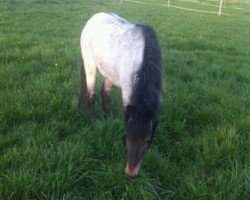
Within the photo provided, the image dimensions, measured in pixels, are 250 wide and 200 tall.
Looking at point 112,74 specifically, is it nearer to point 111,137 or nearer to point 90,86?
point 90,86

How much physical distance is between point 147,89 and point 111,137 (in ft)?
3.21

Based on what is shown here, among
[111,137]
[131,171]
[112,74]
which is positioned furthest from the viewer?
[112,74]

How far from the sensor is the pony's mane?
3471 mm

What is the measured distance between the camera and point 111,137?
4266mm

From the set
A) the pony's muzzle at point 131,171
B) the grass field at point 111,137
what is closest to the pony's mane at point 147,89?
the pony's muzzle at point 131,171

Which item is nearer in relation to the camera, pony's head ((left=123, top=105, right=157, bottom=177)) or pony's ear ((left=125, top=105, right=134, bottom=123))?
pony's head ((left=123, top=105, right=157, bottom=177))

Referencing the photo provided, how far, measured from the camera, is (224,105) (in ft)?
18.1

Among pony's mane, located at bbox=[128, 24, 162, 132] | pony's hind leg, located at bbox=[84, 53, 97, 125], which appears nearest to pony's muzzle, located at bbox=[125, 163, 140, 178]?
pony's mane, located at bbox=[128, 24, 162, 132]

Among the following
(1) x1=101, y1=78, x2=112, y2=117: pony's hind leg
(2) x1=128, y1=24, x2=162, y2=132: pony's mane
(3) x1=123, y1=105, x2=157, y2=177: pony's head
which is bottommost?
(1) x1=101, y1=78, x2=112, y2=117: pony's hind leg

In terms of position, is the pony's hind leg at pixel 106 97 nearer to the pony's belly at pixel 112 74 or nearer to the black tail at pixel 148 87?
the pony's belly at pixel 112 74

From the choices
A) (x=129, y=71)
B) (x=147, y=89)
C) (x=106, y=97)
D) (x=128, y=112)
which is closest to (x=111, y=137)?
(x=128, y=112)

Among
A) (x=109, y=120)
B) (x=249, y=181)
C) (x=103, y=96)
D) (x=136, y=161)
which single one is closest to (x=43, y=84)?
(x=103, y=96)

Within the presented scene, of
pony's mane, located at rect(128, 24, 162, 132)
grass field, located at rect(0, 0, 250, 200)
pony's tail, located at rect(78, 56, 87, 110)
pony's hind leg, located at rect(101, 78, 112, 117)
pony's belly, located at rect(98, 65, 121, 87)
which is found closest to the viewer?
grass field, located at rect(0, 0, 250, 200)

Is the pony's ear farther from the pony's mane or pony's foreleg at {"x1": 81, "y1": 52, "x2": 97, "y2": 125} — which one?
pony's foreleg at {"x1": 81, "y1": 52, "x2": 97, "y2": 125}
